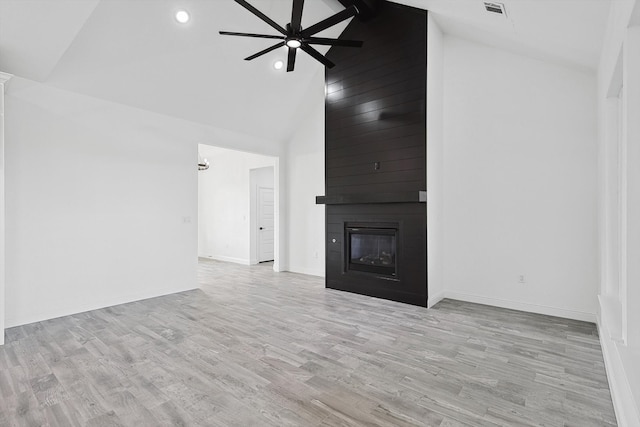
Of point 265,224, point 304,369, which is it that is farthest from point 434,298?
point 265,224

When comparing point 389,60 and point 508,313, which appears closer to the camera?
point 508,313

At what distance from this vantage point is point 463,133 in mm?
4637

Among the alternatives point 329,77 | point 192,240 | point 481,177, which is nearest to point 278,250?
point 192,240

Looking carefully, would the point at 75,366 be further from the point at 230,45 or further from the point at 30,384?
the point at 230,45

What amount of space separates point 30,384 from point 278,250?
4768 mm

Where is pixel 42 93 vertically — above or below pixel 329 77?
below

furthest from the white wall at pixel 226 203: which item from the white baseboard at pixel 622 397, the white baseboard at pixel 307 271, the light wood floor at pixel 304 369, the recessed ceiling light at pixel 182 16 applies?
the white baseboard at pixel 622 397

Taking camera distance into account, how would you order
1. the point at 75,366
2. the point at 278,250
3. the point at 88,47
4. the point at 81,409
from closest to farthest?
the point at 81,409 → the point at 75,366 → the point at 88,47 → the point at 278,250

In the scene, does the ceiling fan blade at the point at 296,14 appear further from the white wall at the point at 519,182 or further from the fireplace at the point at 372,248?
the fireplace at the point at 372,248

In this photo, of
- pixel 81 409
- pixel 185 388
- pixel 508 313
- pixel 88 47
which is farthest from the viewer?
pixel 508 313

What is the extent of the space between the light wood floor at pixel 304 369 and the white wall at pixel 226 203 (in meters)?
4.11

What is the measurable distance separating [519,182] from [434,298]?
1917 mm

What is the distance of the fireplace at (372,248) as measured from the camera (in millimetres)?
4773

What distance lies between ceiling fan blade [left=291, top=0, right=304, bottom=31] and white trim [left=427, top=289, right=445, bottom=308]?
365 cm
